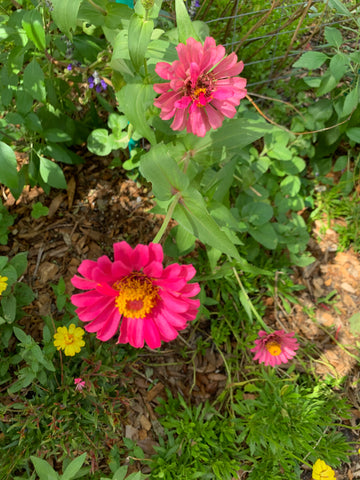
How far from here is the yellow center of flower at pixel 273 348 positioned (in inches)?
56.7

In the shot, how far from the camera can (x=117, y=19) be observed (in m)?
1.25

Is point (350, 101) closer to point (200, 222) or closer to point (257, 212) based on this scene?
point (257, 212)

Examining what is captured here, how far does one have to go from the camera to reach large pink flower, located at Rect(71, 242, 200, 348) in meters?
0.95

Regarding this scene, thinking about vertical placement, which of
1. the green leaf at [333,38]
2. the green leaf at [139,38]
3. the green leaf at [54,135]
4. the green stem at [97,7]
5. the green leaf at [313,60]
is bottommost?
the green leaf at [54,135]

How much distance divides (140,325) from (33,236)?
39.2 inches

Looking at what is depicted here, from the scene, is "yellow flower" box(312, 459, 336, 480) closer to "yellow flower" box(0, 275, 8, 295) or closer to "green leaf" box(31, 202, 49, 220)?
"yellow flower" box(0, 275, 8, 295)

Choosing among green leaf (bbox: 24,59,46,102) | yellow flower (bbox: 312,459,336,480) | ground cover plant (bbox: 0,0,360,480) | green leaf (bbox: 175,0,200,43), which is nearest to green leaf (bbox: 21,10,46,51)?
ground cover plant (bbox: 0,0,360,480)

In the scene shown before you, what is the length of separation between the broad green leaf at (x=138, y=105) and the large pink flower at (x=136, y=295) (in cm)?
44

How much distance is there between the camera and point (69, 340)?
134 cm

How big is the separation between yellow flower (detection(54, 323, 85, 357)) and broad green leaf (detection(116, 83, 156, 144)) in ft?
2.36

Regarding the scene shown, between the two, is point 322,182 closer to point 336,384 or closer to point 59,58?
point 336,384

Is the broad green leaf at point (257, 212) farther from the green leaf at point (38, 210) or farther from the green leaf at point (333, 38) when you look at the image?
the green leaf at point (38, 210)

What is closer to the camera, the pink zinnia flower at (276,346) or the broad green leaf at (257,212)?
the pink zinnia flower at (276,346)

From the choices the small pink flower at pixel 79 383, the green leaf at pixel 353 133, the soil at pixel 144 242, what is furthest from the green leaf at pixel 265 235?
the small pink flower at pixel 79 383
